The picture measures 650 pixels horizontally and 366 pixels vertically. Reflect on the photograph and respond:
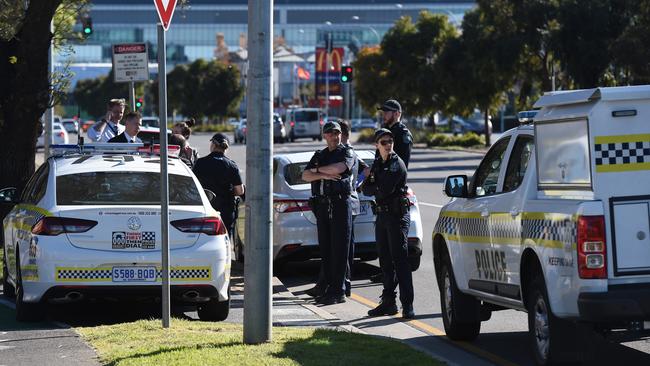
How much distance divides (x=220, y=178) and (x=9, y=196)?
2.84 metres

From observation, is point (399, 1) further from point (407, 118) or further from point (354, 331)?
point (354, 331)

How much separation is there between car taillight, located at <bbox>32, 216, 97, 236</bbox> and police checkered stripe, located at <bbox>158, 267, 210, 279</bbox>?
30.6 inches

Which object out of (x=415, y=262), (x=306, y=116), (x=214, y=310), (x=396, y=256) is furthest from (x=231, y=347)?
(x=306, y=116)

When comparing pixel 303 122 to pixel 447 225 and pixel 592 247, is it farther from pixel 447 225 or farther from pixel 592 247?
pixel 592 247

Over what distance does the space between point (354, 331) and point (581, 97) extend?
11.6 feet

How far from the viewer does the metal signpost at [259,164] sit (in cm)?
933

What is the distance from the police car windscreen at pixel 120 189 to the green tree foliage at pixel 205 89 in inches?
3899

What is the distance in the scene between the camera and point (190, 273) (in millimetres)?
11414

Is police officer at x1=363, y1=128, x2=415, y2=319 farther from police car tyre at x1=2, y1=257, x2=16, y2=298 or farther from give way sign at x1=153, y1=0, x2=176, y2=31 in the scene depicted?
police car tyre at x1=2, y1=257, x2=16, y2=298

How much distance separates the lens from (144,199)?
38.9ft

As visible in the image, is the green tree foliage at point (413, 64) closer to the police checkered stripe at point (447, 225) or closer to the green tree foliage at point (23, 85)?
the green tree foliage at point (23, 85)

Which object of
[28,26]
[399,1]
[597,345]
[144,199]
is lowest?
[597,345]

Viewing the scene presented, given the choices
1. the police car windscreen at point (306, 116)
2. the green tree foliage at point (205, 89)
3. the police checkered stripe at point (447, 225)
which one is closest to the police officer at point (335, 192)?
the police checkered stripe at point (447, 225)

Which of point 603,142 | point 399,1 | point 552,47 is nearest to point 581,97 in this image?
point 603,142
